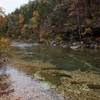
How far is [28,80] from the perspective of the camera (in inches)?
1099

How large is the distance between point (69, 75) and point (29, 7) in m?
110

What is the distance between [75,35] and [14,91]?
48168 millimetres

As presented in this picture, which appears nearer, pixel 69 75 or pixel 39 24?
pixel 69 75

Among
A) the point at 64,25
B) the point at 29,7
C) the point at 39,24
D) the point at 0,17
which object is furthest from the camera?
the point at 29,7

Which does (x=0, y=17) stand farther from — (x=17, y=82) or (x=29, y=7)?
(x=29, y=7)

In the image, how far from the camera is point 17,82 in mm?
26938

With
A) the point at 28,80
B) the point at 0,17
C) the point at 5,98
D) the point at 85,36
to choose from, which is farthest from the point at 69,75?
the point at 85,36

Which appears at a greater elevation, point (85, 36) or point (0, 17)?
point (0, 17)

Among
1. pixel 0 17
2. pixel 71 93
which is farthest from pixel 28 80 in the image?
pixel 0 17

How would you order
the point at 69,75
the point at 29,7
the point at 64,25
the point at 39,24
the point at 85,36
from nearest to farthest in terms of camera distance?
the point at 69,75 < the point at 85,36 < the point at 64,25 < the point at 39,24 < the point at 29,7

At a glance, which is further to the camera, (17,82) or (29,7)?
(29,7)

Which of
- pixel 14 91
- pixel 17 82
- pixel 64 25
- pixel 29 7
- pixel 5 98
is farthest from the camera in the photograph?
pixel 29 7

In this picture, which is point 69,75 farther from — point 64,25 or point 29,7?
point 29,7

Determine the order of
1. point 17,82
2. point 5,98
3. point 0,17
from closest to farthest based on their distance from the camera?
point 5,98 < point 17,82 < point 0,17
